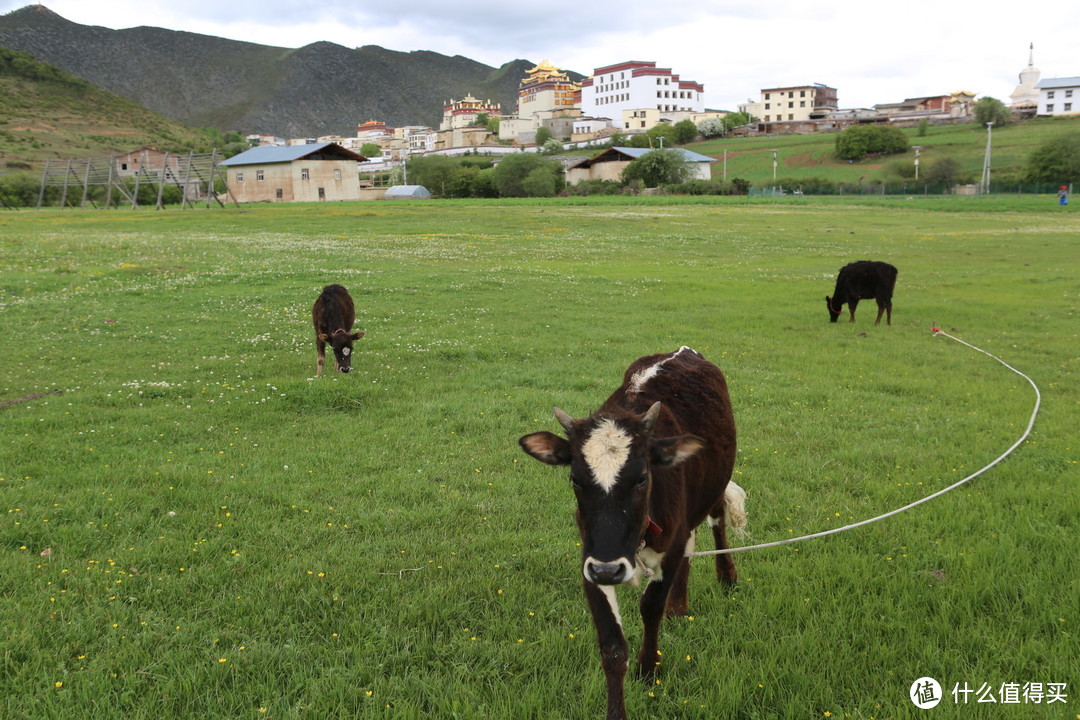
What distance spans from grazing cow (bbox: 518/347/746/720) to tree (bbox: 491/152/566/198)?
102370 millimetres

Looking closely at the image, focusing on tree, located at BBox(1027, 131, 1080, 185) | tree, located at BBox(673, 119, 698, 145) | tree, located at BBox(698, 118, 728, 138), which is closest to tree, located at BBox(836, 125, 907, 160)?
tree, located at BBox(1027, 131, 1080, 185)

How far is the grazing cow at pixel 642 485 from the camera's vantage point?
13.6 feet

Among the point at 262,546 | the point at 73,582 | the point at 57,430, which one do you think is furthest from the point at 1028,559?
the point at 57,430

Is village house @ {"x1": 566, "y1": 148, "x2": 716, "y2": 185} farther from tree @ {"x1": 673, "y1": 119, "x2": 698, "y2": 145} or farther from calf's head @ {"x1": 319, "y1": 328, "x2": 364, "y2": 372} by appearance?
calf's head @ {"x1": 319, "y1": 328, "x2": 364, "y2": 372}

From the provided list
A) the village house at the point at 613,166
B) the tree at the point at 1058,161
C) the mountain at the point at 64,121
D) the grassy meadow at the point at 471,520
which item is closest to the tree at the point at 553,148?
the village house at the point at 613,166

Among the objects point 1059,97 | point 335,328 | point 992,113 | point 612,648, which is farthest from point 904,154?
point 612,648

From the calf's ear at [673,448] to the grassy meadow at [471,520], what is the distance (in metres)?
1.58

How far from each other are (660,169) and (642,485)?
112782 millimetres

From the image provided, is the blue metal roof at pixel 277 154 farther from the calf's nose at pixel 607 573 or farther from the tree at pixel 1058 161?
the calf's nose at pixel 607 573

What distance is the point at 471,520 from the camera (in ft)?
24.0

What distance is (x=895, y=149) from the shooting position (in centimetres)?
13638

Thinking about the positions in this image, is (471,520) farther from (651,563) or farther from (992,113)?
(992,113)

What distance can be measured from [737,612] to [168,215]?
64.1 meters

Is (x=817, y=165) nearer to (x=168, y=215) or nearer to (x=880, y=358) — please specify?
(x=168, y=215)
